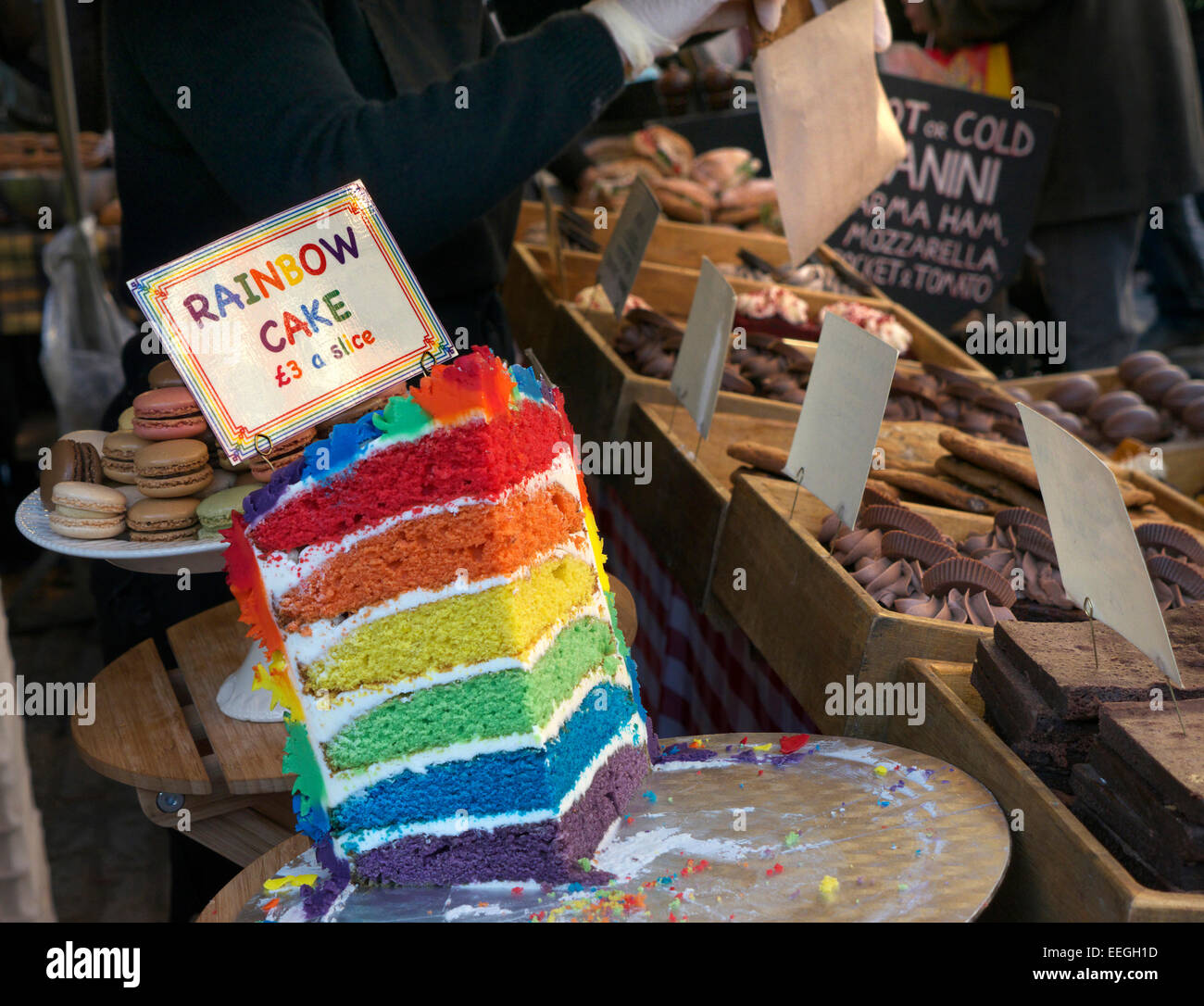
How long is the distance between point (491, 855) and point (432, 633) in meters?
0.28

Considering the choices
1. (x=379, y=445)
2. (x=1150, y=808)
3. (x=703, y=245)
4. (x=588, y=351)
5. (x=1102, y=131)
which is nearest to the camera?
(x=1150, y=808)

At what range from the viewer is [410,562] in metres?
1.32

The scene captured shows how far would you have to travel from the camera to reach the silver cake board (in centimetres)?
124

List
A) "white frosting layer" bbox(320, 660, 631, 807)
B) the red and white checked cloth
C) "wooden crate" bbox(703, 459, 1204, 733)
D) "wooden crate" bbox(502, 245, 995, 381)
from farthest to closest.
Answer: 1. "wooden crate" bbox(502, 245, 995, 381)
2. the red and white checked cloth
3. "wooden crate" bbox(703, 459, 1204, 733)
4. "white frosting layer" bbox(320, 660, 631, 807)

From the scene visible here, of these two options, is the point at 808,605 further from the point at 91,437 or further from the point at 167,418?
the point at 91,437

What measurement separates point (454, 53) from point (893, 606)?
149 cm

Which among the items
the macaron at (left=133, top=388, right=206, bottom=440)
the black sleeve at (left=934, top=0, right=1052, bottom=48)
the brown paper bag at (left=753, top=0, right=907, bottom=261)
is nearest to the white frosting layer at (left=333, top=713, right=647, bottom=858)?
the macaron at (left=133, top=388, right=206, bottom=440)

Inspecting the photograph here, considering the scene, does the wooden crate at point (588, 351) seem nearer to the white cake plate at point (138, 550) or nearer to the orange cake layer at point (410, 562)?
the white cake plate at point (138, 550)

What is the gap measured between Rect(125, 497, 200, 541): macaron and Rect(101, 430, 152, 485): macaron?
0.13 m

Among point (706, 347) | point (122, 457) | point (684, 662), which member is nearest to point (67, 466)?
point (122, 457)

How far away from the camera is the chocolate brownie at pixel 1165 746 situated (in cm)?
115

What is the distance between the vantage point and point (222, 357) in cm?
152

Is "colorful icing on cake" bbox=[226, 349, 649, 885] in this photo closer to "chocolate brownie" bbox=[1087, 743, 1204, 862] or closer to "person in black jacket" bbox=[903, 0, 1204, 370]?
"chocolate brownie" bbox=[1087, 743, 1204, 862]
